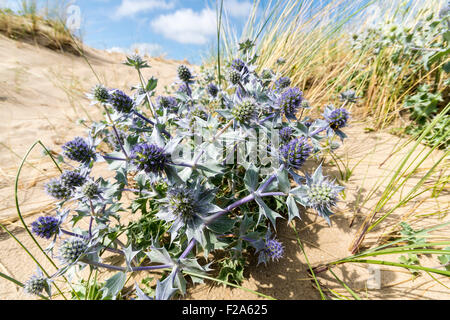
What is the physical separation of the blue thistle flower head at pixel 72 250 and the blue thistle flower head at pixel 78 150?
47cm

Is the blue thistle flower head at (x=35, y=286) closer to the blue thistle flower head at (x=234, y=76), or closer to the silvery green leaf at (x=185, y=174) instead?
the silvery green leaf at (x=185, y=174)

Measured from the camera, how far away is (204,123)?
126cm

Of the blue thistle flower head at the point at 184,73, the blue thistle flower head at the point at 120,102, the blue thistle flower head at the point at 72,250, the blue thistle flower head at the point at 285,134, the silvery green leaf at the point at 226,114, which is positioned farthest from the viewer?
the blue thistle flower head at the point at 184,73

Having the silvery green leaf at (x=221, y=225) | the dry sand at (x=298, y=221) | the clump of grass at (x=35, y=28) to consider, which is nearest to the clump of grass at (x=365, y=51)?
the dry sand at (x=298, y=221)

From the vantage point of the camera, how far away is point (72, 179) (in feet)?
4.25

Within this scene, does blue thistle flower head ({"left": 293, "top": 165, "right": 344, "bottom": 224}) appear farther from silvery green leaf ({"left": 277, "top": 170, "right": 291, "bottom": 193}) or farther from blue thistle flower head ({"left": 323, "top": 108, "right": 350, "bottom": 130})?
blue thistle flower head ({"left": 323, "top": 108, "right": 350, "bottom": 130})

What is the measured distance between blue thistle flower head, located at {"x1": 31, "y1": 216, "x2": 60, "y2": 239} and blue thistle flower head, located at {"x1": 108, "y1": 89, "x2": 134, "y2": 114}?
78cm

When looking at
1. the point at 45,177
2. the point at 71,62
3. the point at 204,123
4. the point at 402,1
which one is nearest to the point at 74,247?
the point at 204,123

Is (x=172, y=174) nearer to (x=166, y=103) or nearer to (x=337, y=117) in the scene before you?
(x=337, y=117)

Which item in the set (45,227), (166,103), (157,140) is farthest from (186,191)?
(166,103)

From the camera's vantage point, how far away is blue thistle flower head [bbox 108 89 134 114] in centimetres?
135

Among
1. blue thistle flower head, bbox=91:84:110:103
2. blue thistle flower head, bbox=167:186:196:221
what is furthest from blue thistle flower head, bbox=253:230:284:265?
blue thistle flower head, bbox=91:84:110:103

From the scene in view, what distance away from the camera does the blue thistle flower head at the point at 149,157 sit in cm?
99
